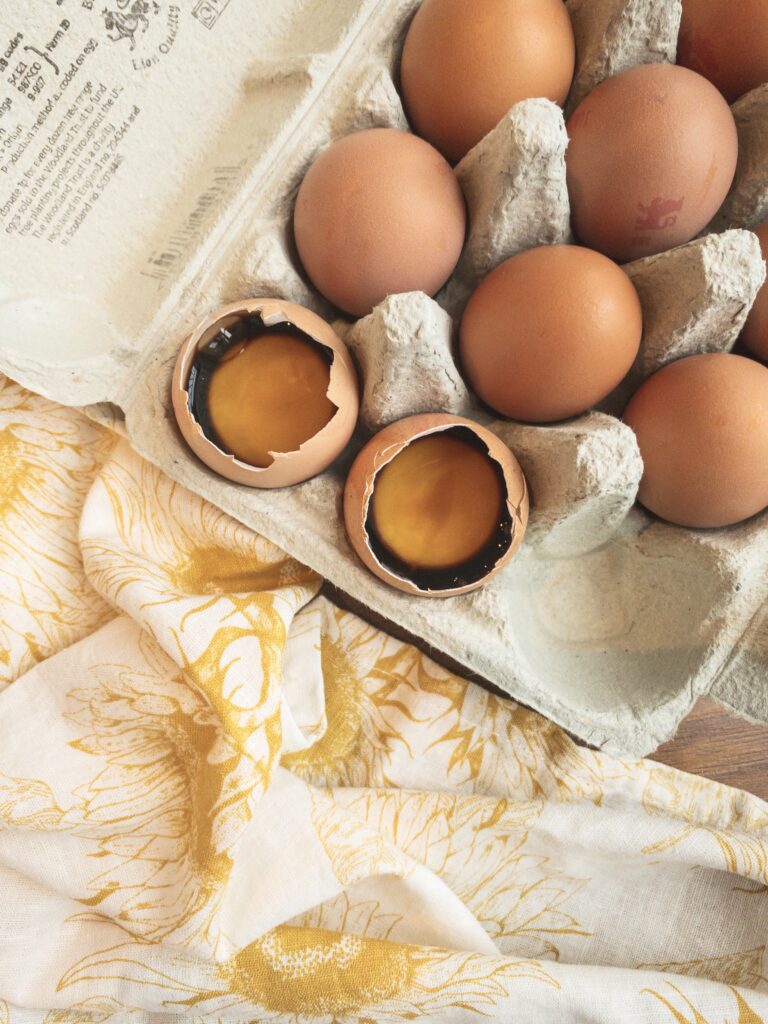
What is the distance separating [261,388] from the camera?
0.53 metres

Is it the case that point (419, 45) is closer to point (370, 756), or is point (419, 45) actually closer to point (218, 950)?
point (370, 756)

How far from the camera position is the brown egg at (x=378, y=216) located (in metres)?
0.51

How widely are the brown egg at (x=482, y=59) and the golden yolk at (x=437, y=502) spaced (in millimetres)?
248

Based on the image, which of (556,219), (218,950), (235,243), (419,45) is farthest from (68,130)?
(218,950)

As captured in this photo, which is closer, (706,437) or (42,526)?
(706,437)

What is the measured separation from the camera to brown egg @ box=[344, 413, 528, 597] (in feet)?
1.69

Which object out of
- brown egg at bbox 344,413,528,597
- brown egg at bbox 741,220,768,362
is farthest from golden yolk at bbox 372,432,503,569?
brown egg at bbox 741,220,768,362

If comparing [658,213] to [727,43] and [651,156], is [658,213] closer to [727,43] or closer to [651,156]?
[651,156]

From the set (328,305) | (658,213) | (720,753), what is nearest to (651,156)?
(658,213)

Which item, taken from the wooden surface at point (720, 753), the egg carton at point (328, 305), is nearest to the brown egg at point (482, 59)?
the egg carton at point (328, 305)

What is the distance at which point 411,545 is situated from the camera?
0.53 m

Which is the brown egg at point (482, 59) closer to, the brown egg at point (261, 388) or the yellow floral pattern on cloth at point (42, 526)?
the brown egg at point (261, 388)

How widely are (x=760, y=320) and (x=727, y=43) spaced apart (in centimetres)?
21

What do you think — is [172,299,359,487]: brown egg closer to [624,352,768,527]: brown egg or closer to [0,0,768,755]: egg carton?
[0,0,768,755]: egg carton
